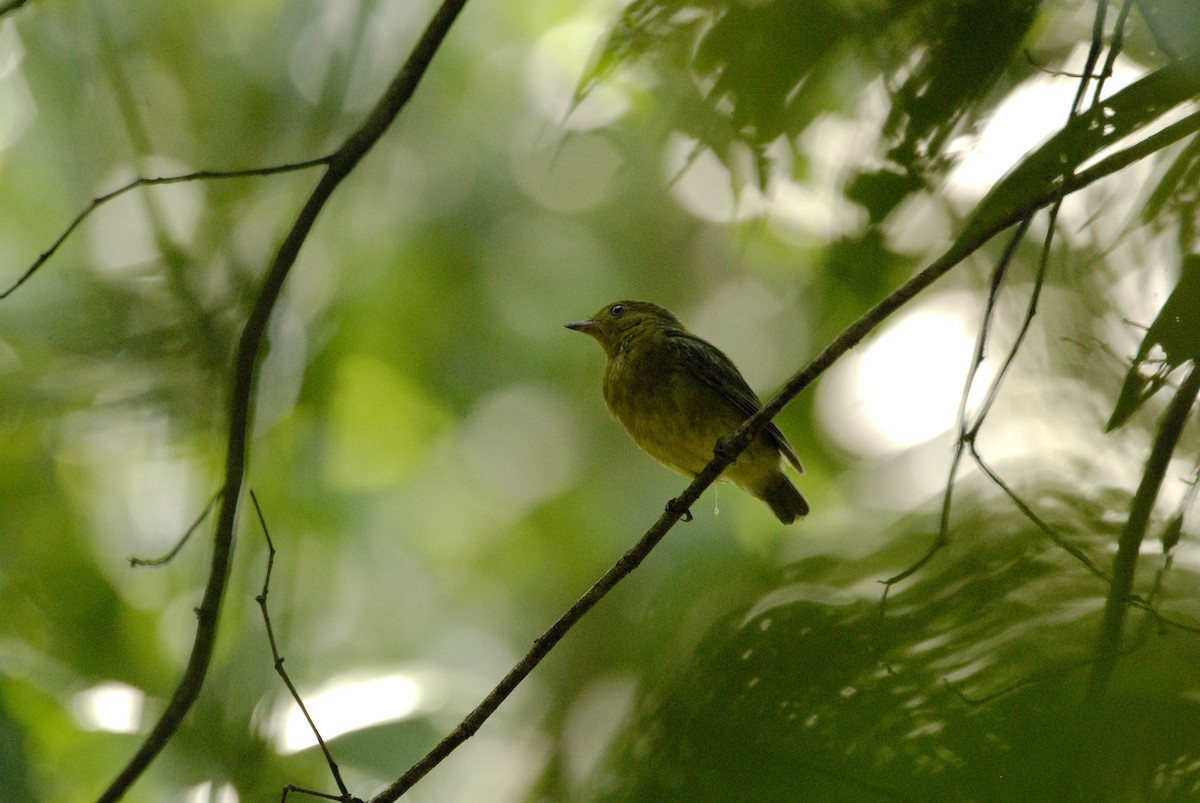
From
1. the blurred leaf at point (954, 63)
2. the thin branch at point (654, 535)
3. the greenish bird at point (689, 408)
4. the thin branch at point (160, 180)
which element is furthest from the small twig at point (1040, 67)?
the greenish bird at point (689, 408)

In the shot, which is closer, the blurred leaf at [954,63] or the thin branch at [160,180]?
the blurred leaf at [954,63]

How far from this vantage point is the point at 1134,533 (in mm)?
784

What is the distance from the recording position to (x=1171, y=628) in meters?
0.72

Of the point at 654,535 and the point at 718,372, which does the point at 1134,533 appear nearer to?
the point at 654,535

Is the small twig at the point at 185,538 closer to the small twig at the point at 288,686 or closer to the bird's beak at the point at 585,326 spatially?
the small twig at the point at 288,686

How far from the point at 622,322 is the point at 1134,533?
348 cm

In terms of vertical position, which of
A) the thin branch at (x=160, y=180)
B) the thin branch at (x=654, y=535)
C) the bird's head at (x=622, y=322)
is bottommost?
the thin branch at (x=654, y=535)

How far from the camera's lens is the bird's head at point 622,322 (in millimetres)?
4145

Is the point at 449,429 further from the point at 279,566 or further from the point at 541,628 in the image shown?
the point at 279,566

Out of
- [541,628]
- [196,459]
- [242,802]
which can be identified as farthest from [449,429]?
[242,802]

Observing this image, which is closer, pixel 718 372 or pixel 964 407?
pixel 964 407

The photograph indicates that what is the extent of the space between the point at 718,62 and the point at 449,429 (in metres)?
4.12

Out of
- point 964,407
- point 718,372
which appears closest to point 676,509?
point 964,407

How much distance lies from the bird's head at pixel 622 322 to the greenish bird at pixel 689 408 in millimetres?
137
